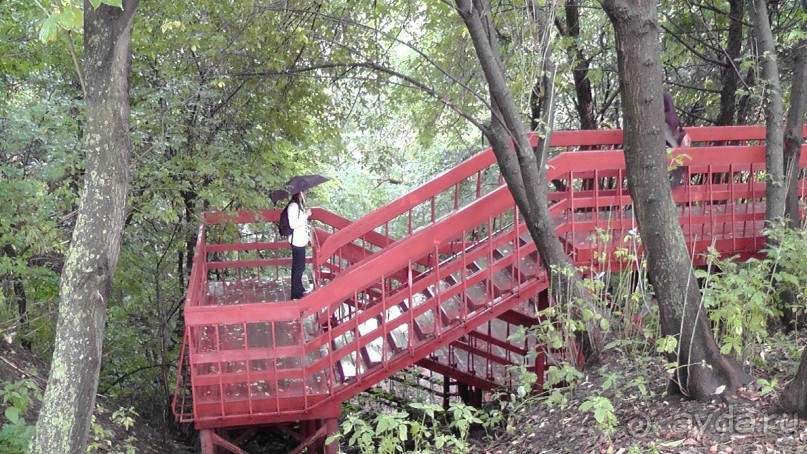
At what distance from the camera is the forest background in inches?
272

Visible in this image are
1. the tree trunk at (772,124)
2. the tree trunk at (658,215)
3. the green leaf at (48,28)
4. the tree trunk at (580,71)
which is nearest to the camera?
the green leaf at (48,28)

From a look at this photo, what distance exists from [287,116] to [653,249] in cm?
569

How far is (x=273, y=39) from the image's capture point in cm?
762

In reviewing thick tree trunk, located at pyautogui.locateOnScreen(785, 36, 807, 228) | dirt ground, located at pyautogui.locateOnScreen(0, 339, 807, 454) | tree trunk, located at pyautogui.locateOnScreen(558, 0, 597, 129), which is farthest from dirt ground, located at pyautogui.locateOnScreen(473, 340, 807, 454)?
tree trunk, located at pyautogui.locateOnScreen(558, 0, 597, 129)

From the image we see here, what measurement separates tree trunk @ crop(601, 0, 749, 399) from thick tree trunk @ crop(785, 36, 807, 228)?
2193 mm

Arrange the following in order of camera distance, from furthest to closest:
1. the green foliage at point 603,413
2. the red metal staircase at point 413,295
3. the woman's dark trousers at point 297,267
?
the woman's dark trousers at point 297,267 → the red metal staircase at point 413,295 → the green foliage at point 603,413

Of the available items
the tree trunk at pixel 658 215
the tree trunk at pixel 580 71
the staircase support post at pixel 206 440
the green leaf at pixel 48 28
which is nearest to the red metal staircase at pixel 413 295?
the staircase support post at pixel 206 440

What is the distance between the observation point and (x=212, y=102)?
8.91m

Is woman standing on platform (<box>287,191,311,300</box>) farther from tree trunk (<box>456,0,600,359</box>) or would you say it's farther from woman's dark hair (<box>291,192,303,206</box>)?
tree trunk (<box>456,0,600,359</box>)

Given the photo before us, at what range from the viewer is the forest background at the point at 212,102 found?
690cm

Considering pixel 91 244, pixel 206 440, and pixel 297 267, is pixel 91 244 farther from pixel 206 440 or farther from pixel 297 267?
pixel 297 267

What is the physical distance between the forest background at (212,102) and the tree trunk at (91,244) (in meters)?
2.02

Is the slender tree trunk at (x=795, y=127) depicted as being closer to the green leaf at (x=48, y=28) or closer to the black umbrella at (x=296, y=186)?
the black umbrella at (x=296, y=186)

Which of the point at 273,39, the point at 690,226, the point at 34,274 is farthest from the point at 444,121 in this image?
the point at 34,274
